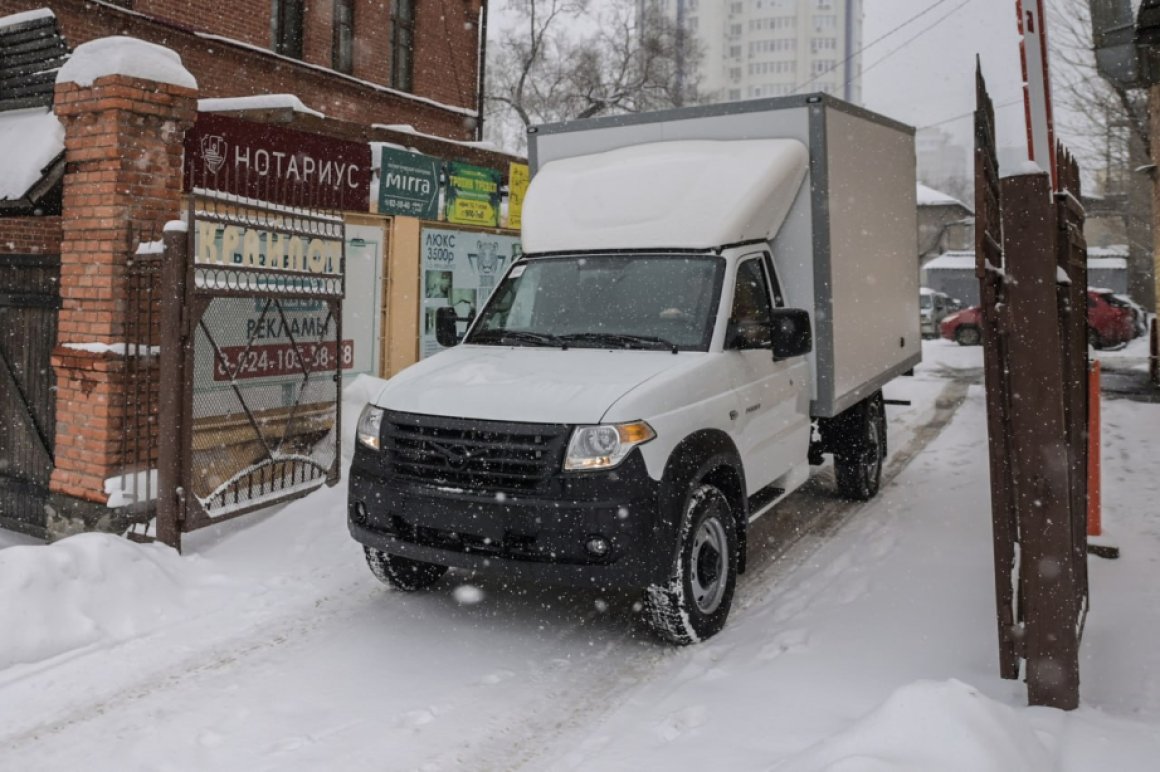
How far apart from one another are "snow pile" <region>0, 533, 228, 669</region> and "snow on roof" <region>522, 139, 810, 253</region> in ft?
10.3

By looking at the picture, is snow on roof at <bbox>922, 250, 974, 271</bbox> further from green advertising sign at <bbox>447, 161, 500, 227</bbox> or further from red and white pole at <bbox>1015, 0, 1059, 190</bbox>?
red and white pole at <bbox>1015, 0, 1059, 190</bbox>

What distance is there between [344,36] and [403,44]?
1.72m

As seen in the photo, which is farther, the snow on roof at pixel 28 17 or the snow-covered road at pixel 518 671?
the snow on roof at pixel 28 17

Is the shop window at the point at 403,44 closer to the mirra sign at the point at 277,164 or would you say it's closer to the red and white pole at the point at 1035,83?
the mirra sign at the point at 277,164

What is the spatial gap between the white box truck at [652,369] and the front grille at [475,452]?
11 millimetres

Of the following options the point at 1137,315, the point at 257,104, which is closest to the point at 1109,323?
the point at 1137,315

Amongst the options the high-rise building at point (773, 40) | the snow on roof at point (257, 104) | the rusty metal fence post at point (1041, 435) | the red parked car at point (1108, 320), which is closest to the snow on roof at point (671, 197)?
the rusty metal fence post at point (1041, 435)

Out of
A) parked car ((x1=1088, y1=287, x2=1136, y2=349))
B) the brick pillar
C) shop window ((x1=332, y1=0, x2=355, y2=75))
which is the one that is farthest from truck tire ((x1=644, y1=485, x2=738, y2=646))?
parked car ((x1=1088, y1=287, x2=1136, y2=349))

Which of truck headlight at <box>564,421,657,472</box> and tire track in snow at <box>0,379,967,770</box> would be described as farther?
truck headlight at <box>564,421,657,472</box>

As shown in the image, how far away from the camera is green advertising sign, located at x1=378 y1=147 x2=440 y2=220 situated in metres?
12.3

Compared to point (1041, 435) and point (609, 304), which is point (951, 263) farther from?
point (1041, 435)

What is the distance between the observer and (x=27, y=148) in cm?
720

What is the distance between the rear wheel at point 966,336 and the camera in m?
29.8

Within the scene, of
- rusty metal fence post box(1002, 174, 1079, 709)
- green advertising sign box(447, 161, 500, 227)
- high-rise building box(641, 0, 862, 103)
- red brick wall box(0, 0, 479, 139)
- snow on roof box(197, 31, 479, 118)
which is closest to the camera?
rusty metal fence post box(1002, 174, 1079, 709)
